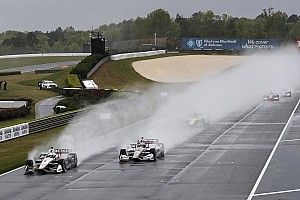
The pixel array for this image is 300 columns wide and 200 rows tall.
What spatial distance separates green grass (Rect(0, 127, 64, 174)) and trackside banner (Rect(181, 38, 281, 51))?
90838mm

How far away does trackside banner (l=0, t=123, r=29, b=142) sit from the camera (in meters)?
54.0

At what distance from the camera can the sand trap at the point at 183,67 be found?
386 ft

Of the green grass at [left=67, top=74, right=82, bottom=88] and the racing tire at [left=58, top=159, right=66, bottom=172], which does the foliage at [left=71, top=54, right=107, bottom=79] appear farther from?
the racing tire at [left=58, top=159, right=66, bottom=172]

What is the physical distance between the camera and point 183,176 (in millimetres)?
37719

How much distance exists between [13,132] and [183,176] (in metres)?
21.9

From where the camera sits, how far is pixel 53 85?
92.7 metres

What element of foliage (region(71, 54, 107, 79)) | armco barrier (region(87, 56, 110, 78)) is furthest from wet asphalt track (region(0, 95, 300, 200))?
armco barrier (region(87, 56, 110, 78))

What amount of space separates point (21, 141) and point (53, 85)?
38.5m

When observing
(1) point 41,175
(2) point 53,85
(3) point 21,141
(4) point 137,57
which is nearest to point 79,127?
(3) point 21,141

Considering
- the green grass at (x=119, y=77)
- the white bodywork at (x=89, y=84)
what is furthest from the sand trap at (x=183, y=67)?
the white bodywork at (x=89, y=84)

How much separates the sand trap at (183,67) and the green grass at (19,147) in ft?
185

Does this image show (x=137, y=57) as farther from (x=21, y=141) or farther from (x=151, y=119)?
(x=21, y=141)

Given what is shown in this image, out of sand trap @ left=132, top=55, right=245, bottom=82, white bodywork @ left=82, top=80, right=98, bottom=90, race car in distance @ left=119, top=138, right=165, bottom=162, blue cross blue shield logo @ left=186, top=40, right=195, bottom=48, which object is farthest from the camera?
blue cross blue shield logo @ left=186, top=40, right=195, bottom=48

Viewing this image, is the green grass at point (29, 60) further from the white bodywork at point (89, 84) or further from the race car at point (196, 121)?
the race car at point (196, 121)
